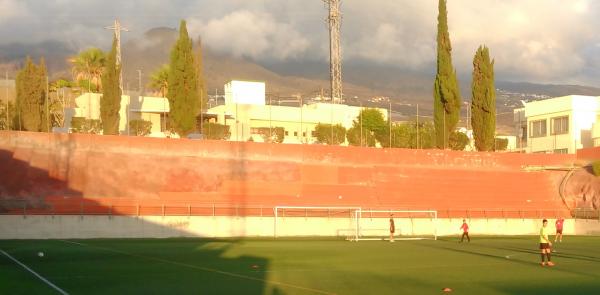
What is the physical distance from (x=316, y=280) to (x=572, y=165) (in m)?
52.8

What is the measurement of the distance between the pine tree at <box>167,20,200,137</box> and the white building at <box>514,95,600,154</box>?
45882 mm

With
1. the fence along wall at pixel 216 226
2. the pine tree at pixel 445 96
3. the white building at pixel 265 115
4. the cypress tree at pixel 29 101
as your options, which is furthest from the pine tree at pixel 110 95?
the pine tree at pixel 445 96

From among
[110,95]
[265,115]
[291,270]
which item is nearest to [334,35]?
[265,115]

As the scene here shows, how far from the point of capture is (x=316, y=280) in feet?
77.3

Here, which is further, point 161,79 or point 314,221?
point 161,79

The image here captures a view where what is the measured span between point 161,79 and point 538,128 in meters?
51.1

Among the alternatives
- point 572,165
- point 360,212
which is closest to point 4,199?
point 360,212

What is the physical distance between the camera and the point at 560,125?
301 ft

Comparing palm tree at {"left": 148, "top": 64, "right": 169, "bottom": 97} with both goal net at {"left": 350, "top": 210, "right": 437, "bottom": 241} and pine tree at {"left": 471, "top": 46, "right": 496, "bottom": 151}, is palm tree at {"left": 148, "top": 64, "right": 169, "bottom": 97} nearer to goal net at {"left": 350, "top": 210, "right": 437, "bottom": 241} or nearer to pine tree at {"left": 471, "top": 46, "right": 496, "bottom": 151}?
pine tree at {"left": 471, "top": 46, "right": 496, "bottom": 151}

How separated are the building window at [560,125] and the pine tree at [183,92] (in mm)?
49338

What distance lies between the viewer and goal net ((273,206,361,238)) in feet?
178

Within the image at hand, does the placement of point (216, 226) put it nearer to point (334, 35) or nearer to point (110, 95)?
point (110, 95)

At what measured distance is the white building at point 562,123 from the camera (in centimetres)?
8906

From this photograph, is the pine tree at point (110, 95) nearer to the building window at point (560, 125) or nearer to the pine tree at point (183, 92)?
the pine tree at point (183, 92)
